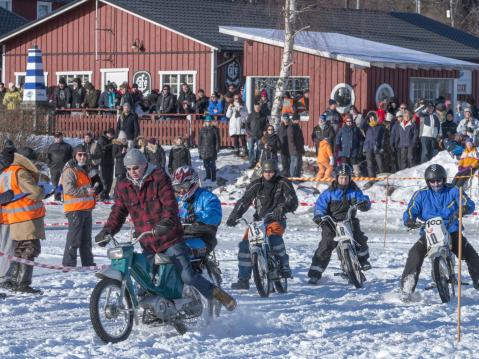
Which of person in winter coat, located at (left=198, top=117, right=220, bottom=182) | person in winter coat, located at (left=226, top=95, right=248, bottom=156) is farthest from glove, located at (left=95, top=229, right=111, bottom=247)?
person in winter coat, located at (left=226, top=95, right=248, bottom=156)

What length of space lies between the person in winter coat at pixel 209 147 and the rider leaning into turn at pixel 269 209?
14.0 metres

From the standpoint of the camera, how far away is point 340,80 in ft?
99.7

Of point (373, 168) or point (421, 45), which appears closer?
point (373, 168)

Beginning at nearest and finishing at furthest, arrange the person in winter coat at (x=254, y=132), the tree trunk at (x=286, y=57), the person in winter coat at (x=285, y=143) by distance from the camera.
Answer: the person in winter coat at (x=285, y=143), the person in winter coat at (x=254, y=132), the tree trunk at (x=286, y=57)

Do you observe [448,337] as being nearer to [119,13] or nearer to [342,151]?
[342,151]

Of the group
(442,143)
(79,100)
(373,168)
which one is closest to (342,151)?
(373,168)

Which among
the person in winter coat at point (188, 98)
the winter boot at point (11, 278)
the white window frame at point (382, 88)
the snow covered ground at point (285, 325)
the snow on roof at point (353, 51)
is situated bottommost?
the snow covered ground at point (285, 325)

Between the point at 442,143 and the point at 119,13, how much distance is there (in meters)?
14.9

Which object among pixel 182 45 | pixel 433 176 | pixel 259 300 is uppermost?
pixel 182 45

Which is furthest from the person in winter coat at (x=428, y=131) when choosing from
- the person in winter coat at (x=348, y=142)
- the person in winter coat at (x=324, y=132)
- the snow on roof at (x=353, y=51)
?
the snow on roof at (x=353, y=51)

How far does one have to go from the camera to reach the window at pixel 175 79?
36.3 meters

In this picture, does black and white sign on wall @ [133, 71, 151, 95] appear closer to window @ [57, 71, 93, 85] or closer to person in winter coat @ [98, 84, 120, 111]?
window @ [57, 71, 93, 85]

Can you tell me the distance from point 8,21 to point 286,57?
2306cm

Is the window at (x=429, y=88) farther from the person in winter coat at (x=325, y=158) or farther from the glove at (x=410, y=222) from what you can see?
the glove at (x=410, y=222)
